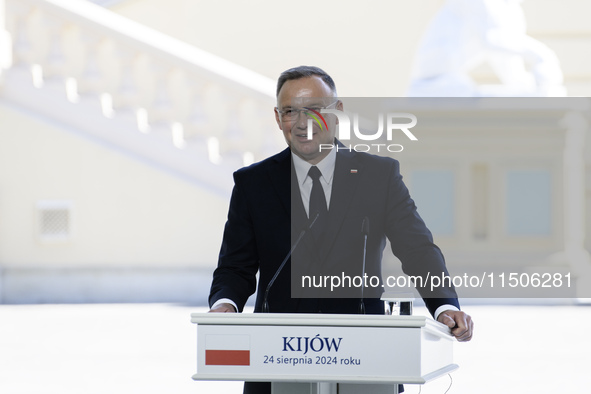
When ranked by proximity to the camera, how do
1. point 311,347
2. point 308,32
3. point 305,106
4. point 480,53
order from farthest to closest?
point 308,32, point 480,53, point 305,106, point 311,347

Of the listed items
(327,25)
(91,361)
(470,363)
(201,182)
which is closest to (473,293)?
(470,363)

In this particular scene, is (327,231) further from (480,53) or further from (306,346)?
(480,53)

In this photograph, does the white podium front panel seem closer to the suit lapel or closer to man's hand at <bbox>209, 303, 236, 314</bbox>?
man's hand at <bbox>209, 303, 236, 314</bbox>

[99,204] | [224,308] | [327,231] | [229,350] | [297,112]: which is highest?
[99,204]

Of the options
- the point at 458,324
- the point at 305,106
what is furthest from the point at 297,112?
the point at 458,324

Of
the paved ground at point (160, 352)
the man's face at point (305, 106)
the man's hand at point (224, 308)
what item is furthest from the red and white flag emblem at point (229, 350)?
the paved ground at point (160, 352)

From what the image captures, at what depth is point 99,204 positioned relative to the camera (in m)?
7.23

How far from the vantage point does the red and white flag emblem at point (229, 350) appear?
180 centimetres

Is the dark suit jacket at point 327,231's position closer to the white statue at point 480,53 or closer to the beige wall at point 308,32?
the white statue at point 480,53

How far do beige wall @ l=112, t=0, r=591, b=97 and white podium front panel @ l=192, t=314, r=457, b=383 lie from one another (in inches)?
315

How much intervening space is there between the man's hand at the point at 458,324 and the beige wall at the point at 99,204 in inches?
206

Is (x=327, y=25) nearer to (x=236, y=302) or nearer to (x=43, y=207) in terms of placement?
(x=43, y=207)

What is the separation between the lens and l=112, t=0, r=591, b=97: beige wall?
9742 millimetres

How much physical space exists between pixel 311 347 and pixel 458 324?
1.20 feet
